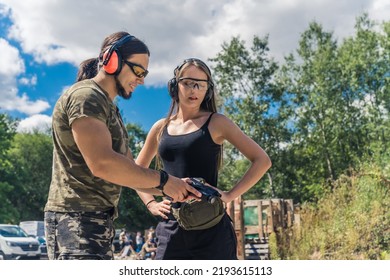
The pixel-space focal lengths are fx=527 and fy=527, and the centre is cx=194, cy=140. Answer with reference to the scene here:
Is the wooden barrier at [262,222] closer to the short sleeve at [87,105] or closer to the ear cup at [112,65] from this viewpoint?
the ear cup at [112,65]

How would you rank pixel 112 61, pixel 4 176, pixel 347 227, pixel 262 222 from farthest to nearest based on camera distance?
pixel 4 176, pixel 262 222, pixel 347 227, pixel 112 61

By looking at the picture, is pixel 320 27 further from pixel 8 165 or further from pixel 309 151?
pixel 8 165

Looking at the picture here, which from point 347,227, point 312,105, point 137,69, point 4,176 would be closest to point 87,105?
point 137,69

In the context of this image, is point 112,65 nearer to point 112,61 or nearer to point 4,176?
point 112,61

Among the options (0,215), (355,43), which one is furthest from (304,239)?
(0,215)

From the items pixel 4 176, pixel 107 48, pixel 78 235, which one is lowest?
pixel 78 235

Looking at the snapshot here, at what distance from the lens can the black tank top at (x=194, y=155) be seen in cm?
293

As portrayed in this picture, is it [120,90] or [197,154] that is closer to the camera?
[120,90]

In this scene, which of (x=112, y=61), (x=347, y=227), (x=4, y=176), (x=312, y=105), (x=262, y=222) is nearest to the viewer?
(x=112, y=61)

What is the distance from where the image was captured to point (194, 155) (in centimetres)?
293

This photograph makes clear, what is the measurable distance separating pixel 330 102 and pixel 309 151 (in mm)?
4096

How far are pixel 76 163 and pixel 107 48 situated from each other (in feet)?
2.01

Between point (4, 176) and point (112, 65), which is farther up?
point (4, 176)

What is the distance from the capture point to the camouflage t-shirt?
2.30 metres
